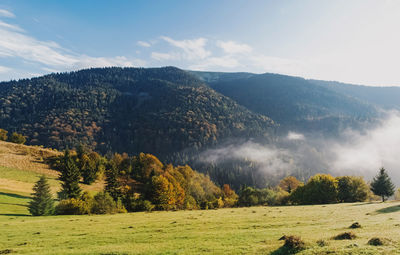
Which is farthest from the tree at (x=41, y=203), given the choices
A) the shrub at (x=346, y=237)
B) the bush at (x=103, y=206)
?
the shrub at (x=346, y=237)

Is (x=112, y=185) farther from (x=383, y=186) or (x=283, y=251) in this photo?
(x=383, y=186)

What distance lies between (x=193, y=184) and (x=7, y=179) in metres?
79.5

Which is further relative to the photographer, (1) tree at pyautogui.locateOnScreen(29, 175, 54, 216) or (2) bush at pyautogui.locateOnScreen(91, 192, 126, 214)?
(2) bush at pyautogui.locateOnScreen(91, 192, 126, 214)

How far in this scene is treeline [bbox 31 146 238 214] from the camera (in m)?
54.2

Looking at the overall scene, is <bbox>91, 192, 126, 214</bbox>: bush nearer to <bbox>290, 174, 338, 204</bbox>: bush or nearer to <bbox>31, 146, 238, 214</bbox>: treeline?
<bbox>31, 146, 238, 214</bbox>: treeline

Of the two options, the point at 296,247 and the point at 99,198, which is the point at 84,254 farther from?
the point at 99,198

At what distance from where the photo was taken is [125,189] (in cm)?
7419

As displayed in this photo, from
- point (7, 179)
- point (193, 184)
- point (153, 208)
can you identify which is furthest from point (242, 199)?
point (7, 179)

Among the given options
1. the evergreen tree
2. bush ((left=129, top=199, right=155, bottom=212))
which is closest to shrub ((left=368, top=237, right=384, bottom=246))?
bush ((left=129, top=199, right=155, bottom=212))

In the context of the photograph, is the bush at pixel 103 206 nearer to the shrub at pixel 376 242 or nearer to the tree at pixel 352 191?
the shrub at pixel 376 242

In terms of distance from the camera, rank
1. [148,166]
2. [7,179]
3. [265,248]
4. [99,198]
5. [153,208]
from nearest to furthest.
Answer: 1. [265,248]
2. [99,198]
3. [153,208]
4. [7,179]
5. [148,166]

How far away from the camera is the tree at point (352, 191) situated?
71.9 meters

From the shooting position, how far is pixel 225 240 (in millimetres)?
18391

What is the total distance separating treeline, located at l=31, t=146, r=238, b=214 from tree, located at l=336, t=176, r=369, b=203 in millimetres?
42678
